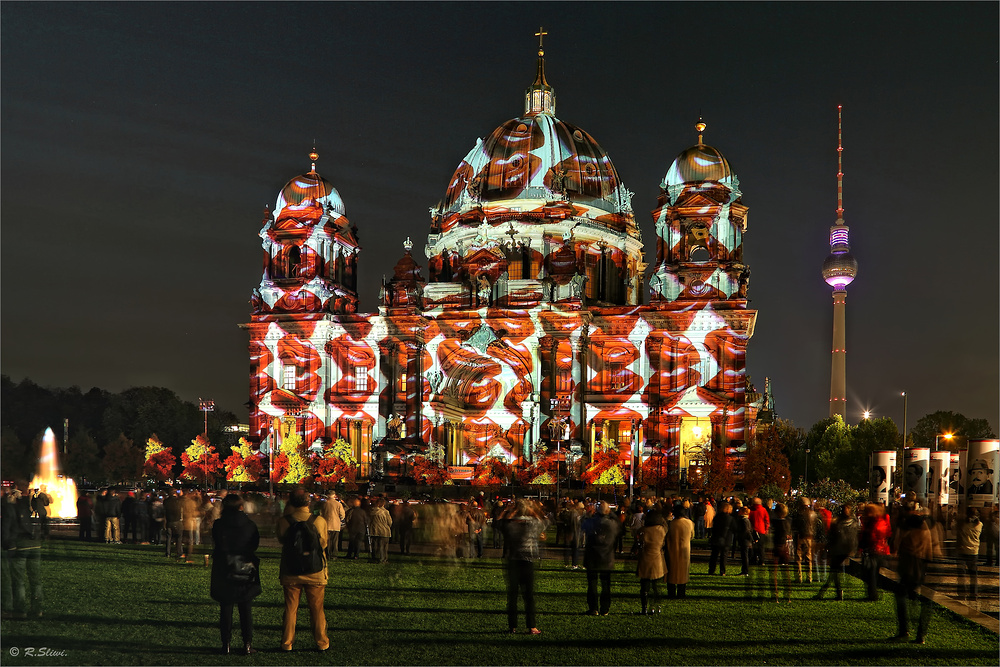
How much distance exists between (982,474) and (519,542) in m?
19.7

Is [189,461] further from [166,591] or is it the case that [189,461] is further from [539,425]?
[166,591]

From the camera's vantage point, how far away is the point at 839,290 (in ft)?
507

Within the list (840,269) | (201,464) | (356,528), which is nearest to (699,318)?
(201,464)

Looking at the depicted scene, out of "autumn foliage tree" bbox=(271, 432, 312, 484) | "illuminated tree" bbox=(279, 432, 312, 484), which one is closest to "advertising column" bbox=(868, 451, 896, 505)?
"illuminated tree" bbox=(279, 432, 312, 484)

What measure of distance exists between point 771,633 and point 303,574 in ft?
23.7

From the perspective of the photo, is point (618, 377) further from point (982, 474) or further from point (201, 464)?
point (982, 474)

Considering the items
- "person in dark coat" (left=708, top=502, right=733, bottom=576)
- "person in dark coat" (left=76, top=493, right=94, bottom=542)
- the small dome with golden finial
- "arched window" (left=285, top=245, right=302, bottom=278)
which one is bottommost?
"person in dark coat" (left=76, top=493, right=94, bottom=542)

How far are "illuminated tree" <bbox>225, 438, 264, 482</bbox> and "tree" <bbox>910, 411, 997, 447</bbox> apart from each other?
6072 centimetres

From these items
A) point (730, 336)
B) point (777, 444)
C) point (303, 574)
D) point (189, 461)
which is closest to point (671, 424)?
point (730, 336)

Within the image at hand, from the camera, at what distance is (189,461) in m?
70.8

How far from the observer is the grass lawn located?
13445mm

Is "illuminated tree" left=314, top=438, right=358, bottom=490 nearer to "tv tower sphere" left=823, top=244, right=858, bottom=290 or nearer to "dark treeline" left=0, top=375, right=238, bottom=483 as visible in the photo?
"dark treeline" left=0, top=375, right=238, bottom=483

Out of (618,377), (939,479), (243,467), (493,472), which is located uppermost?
(618,377)

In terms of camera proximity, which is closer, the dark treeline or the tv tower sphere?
the dark treeline
